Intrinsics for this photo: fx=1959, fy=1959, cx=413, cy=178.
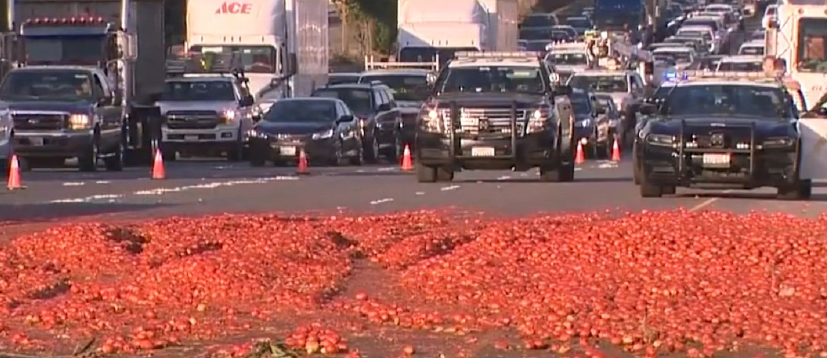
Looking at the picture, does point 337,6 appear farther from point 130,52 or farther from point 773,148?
point 773,148

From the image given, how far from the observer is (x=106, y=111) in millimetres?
34250

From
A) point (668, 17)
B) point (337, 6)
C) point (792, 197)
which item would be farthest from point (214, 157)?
point (668, 17)

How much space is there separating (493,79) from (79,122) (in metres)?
7.73

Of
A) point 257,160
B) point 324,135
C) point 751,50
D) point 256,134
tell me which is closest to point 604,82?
point 324,135

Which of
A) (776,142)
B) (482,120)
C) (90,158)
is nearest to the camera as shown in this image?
(776,142)

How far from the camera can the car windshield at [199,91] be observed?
4025 cm

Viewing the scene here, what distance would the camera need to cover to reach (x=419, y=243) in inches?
634

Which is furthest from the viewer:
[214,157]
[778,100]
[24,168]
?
[214,157]

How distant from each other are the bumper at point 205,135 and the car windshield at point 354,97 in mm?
2079

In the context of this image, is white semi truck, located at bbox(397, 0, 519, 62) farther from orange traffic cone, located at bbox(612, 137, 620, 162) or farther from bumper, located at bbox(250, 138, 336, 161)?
bumper, located at bbox(250, 138, 336, 161)

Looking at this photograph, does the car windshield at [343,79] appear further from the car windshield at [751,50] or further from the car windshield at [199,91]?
the car windshield at [751,50]

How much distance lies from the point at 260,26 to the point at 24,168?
32.8ft

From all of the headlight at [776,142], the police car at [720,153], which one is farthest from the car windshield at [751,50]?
the headlight at [776,142]

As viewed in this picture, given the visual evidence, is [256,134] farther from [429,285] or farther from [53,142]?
[429,285]
